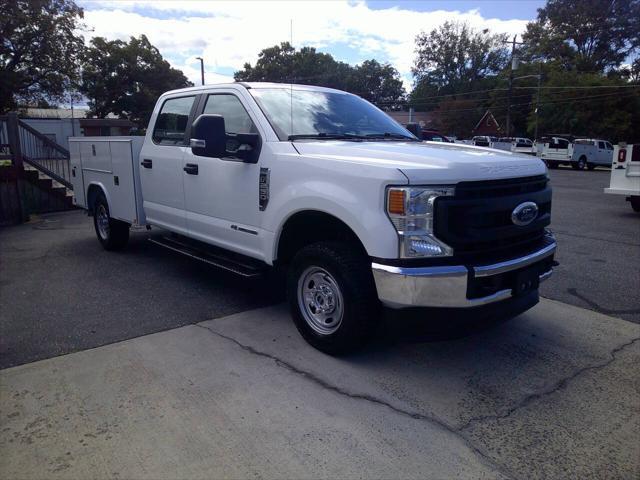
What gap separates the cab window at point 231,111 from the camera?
15.0ft

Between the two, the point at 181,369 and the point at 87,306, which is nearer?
the point at 181,369

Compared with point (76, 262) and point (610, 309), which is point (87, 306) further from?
point (610, 309)

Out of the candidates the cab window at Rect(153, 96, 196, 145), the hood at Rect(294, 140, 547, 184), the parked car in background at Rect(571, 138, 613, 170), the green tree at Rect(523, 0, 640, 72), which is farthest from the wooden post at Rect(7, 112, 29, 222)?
the green tree at Rect(523, 0, 640, 72)

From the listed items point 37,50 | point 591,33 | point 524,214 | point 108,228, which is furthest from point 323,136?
point 591,33

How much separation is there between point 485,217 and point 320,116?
1.91 meters

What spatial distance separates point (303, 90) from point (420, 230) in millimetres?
2457

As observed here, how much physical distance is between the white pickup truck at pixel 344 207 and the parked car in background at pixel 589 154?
2917 centimetres

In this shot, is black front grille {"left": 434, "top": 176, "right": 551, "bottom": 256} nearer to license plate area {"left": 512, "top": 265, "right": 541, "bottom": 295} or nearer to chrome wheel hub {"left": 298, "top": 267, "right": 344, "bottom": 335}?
license plate area {"left": 512, "top": 265, "right": 541, "bottom": 295}

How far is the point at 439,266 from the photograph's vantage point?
3.18 meters

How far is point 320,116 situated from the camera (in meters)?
4.55

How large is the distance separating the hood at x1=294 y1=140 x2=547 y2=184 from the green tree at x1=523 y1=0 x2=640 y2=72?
52782 mm

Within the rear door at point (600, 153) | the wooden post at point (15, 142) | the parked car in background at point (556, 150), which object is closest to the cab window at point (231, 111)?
the wooden post at point (15, 142)

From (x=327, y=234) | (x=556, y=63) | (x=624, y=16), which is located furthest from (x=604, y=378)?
(x=624, y=16)

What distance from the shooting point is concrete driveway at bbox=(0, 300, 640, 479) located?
2.63m
